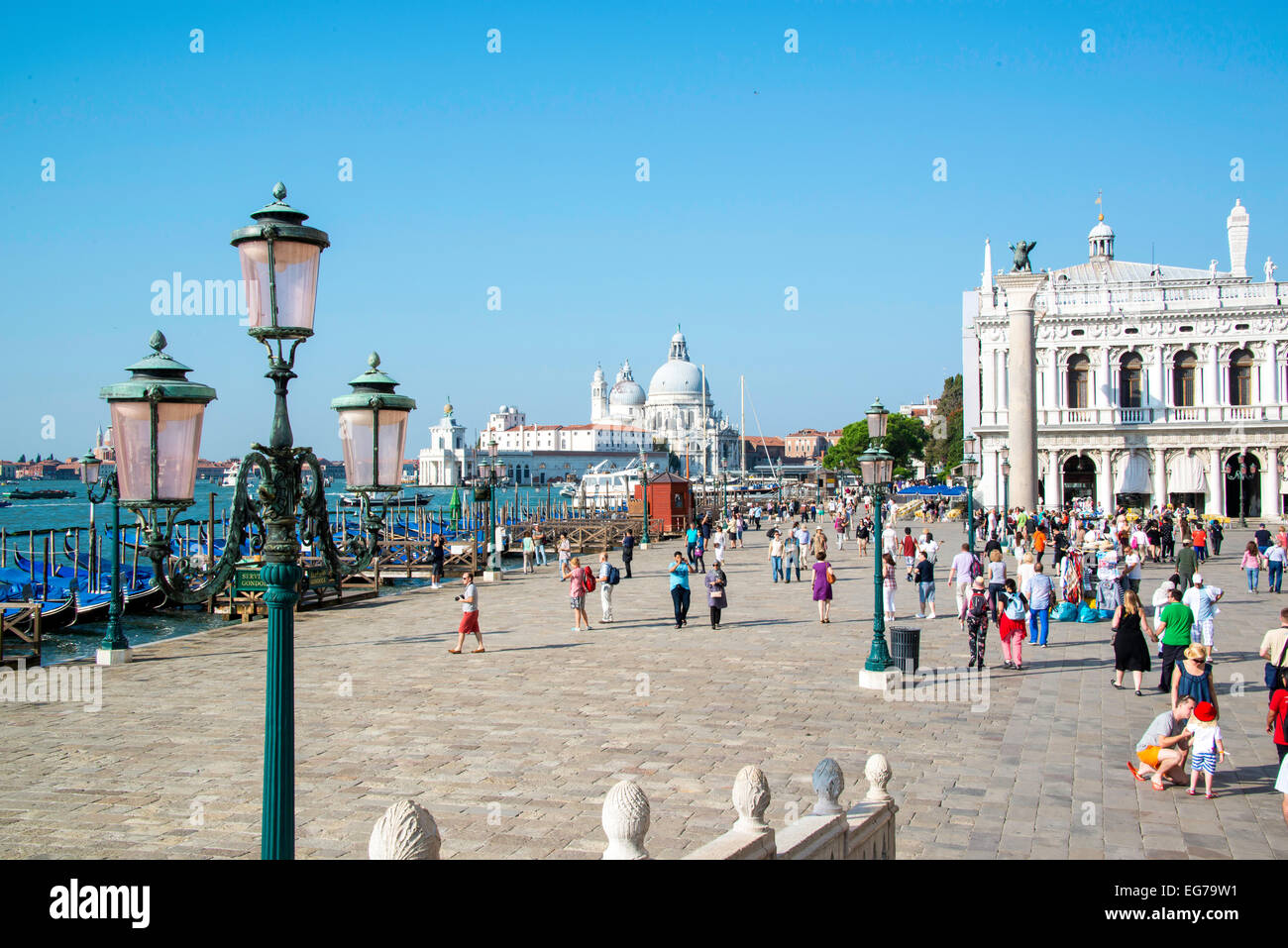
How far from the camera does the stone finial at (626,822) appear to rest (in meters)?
3.43

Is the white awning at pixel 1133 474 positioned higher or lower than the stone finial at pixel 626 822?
higher

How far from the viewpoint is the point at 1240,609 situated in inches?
674

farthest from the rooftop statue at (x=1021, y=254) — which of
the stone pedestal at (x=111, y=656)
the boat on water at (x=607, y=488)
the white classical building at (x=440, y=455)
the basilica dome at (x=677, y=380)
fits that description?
the basilica dome at (x=677, y=380)

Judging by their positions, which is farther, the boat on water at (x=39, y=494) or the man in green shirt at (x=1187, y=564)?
the boat on water at (x=39, y=494)

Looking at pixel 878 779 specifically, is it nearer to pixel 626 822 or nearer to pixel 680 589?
pixel 626 822

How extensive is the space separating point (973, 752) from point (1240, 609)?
11.1 meters

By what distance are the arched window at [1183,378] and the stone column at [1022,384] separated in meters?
15.4

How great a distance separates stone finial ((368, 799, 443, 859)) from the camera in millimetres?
3127

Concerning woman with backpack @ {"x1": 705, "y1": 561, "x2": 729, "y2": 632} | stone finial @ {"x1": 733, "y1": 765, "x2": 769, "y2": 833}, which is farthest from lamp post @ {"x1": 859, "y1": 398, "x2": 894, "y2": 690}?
stone finial @ {"x1": 733, "y1": 765, "x2": 769, "y2": 833}

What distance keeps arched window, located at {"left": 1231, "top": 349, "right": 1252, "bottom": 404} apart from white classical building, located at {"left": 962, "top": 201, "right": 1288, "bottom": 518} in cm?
4

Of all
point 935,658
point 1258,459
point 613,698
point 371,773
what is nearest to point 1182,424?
point 1258,459

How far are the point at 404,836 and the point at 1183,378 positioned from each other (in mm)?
45393

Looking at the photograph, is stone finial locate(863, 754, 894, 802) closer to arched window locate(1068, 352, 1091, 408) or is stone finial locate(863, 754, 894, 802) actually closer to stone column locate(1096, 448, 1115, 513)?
stone column locate(1096, 448, 1115, 513)

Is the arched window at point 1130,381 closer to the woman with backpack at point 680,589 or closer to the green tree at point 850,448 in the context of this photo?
the woman with backpack at point 680,589
